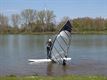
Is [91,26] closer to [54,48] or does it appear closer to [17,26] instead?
[17,26]

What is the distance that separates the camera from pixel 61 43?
108ft

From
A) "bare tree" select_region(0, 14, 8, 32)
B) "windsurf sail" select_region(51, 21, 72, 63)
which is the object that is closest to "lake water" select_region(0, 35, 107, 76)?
"windsurf sail" select_region(51, 21, 72, 63)

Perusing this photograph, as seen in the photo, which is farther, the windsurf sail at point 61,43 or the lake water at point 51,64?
the windsurf sail at point 61,43

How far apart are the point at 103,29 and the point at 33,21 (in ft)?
112

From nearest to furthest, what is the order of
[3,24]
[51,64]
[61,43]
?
[51,64]
[61,43]
[3,24]

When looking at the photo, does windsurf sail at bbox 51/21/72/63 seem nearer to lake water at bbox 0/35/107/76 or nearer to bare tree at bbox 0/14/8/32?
lake water at bbox 0/35/107/76

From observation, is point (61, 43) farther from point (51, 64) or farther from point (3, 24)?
point (3, 24)

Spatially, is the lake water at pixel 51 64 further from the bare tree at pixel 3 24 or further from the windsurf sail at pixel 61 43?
the bare tree at pixel 3 24

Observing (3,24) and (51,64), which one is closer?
(51,64)

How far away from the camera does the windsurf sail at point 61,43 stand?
106 ft

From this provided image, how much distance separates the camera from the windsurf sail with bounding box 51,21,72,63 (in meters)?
32.2

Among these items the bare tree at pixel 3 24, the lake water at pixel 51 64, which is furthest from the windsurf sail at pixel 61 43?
the bare tree at pixel 3 24

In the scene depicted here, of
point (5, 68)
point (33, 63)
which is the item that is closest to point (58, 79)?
point (5, 68)

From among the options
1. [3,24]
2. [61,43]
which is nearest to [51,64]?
[61,43]
